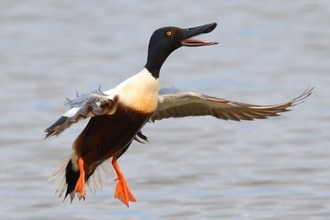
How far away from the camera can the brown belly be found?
7145 mm

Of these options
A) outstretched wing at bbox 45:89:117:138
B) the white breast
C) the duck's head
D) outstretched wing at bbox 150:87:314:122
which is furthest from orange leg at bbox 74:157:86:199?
the duck's head

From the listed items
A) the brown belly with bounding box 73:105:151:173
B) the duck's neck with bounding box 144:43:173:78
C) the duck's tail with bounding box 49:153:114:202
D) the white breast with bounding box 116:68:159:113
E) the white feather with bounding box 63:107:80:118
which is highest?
the duck's neck with bounding box 144:43:173:78

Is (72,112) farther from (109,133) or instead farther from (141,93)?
(141,93)

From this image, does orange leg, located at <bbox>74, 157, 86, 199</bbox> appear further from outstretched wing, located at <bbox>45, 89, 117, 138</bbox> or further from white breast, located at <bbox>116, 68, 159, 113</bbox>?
white breast, located at <bbox>116, 68, 159, 113</bbox>

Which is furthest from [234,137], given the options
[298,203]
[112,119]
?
[112,119]

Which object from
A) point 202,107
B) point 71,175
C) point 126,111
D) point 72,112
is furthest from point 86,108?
point 202,107

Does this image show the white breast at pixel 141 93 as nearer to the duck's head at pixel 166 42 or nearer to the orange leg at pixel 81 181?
the duck's head at pixel 166 42

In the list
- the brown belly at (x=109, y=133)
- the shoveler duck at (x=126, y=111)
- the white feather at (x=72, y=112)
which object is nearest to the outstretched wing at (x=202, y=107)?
the shoveler duck at (x=126, y=111)

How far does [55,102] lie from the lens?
13.8 metres

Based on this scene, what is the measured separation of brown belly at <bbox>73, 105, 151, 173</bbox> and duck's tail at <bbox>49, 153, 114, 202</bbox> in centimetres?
27

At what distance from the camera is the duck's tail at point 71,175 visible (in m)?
7.76

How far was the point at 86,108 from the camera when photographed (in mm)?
6758

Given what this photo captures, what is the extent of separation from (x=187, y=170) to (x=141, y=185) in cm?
90

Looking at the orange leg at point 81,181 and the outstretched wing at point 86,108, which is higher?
the outstretched wing at point 86,108
